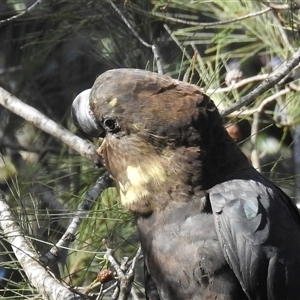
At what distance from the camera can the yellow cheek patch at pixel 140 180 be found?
2.29 metres

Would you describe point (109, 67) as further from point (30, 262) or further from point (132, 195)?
point (30, 262)

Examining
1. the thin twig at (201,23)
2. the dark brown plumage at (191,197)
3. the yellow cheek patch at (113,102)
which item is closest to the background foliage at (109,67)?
the thin twig at (201,23)

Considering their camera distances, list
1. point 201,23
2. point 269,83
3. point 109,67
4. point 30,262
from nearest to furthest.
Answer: point 30,262 < point 269,83 < point 201,23 < point 109,67

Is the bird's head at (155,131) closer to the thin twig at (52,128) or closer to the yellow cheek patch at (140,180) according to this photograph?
the yellow cheek patch at (140,180)

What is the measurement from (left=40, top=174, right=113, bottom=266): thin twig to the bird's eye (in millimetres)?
224

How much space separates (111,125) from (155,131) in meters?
0.15

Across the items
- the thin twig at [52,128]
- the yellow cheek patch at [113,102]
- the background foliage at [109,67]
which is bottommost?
the background foliage at [109,67]

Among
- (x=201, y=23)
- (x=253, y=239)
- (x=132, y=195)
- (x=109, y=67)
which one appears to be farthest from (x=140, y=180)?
(x=109, y=67)

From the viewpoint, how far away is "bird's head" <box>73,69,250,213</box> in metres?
2.25

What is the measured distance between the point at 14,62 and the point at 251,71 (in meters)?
1.14

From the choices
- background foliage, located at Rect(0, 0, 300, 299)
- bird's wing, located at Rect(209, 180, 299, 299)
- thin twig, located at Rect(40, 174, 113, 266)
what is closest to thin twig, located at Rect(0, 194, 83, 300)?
thin twig, located at Rect(40, 174, 113, 266)

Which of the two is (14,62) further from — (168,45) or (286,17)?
(286,17)

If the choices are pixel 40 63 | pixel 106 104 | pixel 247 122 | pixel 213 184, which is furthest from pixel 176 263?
pixel 40 63

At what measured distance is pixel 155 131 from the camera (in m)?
2.26
